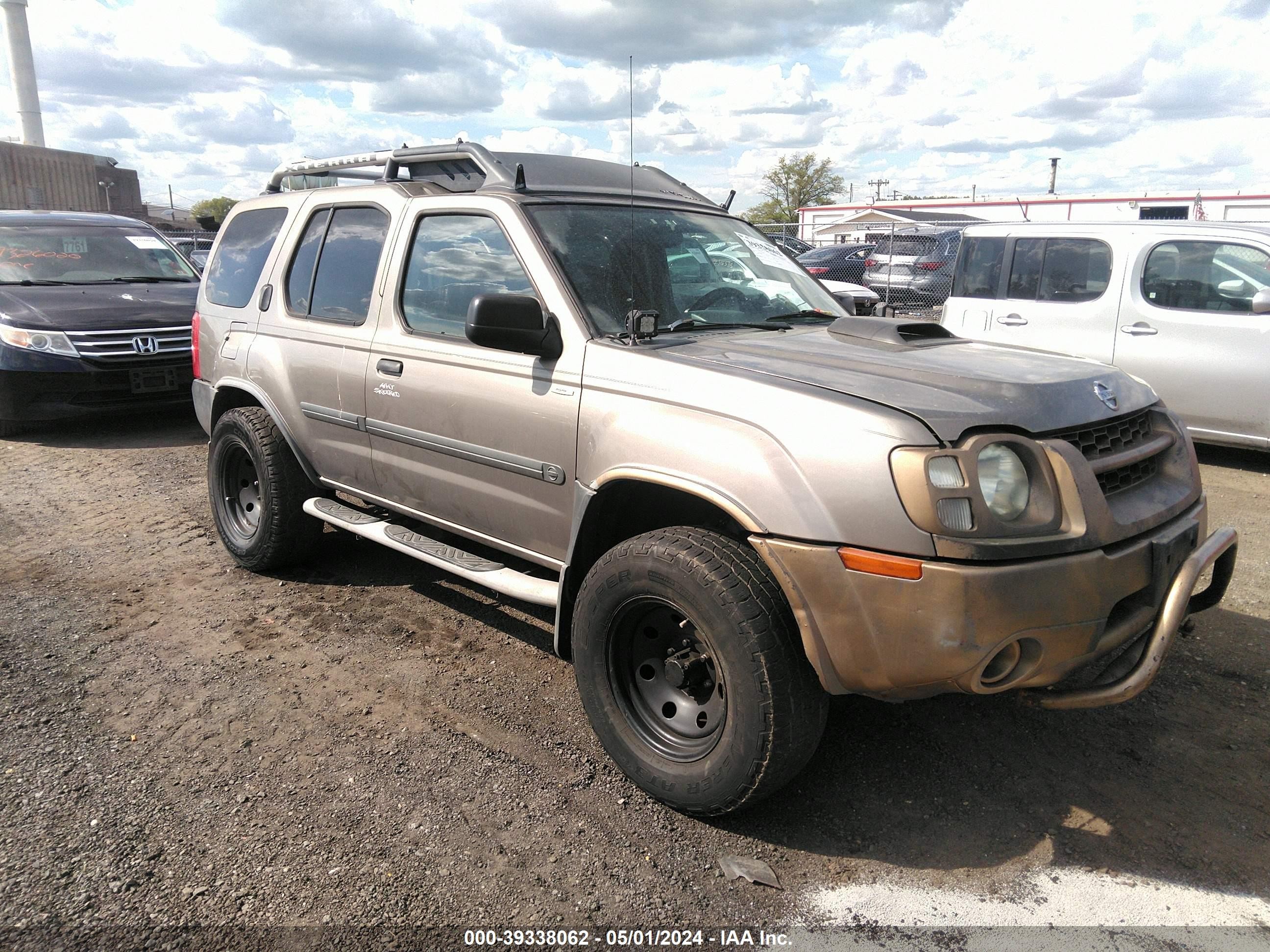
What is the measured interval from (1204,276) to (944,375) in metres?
5.47

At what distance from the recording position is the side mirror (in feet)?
9.96

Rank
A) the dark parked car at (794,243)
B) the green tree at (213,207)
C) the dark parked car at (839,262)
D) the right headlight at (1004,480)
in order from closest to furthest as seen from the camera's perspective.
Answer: the right headlight at (1004,480) < the dark parked car at (839,262) < the dark parked car at (794,243) < the green tree at (213,207)

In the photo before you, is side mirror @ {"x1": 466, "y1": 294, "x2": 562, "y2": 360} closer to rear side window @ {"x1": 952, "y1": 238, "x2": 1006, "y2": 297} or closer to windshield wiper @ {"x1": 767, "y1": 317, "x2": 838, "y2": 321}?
windshield wiper @ {"x1": 767, "y1": 317, "x2": 838, "y2": 321}

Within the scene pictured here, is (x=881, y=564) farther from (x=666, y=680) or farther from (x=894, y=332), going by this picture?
(x=894, y=332)

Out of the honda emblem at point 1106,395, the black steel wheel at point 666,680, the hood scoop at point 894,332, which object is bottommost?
the black steel wheel at point 666,680

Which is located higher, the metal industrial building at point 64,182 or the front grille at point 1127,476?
the metal industrial building at point 64,182

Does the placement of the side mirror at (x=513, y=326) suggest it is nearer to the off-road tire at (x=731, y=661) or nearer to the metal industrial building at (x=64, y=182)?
the off-road tire at (x=731, y=661)

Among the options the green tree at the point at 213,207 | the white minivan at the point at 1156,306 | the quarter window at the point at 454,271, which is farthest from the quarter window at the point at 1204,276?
the green tree at the point at 213,207

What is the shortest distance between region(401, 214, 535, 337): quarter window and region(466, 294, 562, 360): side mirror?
0.89 feet

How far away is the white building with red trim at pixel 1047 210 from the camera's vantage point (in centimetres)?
2794

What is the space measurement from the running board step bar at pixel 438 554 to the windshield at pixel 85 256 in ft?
19.5

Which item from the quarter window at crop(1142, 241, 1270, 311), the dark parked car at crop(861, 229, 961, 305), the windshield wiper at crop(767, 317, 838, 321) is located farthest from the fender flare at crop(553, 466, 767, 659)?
the dark parked car at crop(861, 229, 961, 305)

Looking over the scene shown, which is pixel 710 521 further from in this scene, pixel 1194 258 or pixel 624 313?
pixel 1194 258

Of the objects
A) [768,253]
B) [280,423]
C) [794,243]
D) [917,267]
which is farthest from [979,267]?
[794,243]
